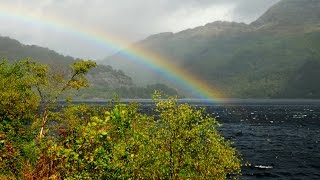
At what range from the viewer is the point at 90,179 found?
1811 cm

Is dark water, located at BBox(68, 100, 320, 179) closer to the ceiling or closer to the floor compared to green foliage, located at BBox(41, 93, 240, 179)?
closer to the floor

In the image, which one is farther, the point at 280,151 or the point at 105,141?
the point at 280,151

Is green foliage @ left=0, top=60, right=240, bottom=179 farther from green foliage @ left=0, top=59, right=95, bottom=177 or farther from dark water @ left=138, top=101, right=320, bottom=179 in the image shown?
dark water @ left=138, top=101, right=320, bottom=179

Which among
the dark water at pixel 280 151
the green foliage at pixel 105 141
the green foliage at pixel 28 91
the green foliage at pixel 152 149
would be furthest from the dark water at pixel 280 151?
the green foliage at pixel 28 91

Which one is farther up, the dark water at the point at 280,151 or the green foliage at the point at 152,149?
the green foliage at the point at 152,149

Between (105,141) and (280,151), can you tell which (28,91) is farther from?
(280,151)

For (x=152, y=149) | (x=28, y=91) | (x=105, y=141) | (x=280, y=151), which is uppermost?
(x=28, y=91)

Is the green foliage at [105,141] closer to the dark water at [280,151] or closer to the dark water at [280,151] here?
the dark water at [280,151]

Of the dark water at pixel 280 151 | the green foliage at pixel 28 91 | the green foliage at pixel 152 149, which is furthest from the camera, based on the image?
the dark water at pixel 280 151

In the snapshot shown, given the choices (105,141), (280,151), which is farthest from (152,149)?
(280,151)

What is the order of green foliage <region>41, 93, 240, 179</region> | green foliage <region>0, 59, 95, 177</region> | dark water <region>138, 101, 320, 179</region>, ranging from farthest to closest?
dark water <region>138, 101, 320, 179</region> → green foliage <region>0, 59, 95, 177</region> → green foliage <region>41, 93, 240, 179</region>

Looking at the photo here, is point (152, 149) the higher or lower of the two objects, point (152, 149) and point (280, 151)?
the higher

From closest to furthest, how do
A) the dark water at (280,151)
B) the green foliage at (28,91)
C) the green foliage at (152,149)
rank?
the green foliage at (152,149) → the green foliage at (28,91) → the dark water at (280,151)

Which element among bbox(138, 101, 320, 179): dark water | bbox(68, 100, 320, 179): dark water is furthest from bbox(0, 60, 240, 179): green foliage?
bbox(68, 100, 320, 179): dark water
